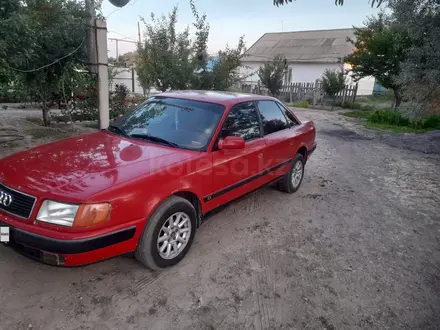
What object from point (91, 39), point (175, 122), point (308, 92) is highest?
point (91, 39)

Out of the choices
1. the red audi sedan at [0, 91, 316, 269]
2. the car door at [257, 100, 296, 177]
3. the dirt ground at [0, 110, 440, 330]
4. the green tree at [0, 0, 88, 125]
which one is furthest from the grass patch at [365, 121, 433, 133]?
the green tree at [0, 0, 88, 125]

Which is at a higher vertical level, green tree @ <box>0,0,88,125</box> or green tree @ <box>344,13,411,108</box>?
green tree @ <box>344,13,411,108</box>

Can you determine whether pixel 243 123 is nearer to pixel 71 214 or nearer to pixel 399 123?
pixel 71 214

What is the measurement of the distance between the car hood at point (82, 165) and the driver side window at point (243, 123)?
0.60 metres

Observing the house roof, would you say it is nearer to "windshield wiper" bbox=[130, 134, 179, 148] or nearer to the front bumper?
"windshield wiper" bbox=[130, 134, 179, 148]

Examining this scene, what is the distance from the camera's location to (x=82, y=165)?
2754mm

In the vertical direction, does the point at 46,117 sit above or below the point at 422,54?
below

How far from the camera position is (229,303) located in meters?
2.56

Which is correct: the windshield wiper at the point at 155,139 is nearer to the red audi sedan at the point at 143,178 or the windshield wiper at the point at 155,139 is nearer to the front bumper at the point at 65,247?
the red audi sedan at the point at 143,178

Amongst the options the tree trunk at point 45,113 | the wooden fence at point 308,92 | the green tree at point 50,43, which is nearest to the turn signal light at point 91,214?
the green tree at point 50,43

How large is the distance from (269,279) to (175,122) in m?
1.90

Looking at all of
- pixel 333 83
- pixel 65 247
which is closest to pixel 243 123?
pixel 65 247

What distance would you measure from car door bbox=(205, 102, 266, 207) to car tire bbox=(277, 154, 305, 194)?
0.92 m

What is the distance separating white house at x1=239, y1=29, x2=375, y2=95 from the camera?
26.4 m
